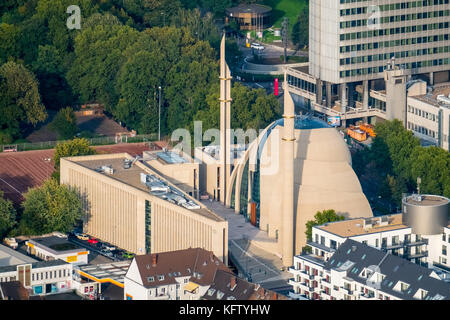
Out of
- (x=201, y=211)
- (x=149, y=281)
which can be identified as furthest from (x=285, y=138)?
(x=149, y=281)

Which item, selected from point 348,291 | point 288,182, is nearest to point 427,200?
point 288,182

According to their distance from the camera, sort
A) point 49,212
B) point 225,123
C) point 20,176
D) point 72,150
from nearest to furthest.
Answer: point 49,212 → point 225,123 → point 72,150 → point 20,176

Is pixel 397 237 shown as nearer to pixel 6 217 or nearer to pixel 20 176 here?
pixel 6 217

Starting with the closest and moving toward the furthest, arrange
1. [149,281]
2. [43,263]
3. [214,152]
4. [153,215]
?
[149,281] → [43,263] → [153,215] → [214,152]

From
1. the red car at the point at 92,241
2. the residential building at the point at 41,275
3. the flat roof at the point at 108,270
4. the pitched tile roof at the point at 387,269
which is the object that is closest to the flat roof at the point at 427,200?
the pitched tile roof at the point at 387,269

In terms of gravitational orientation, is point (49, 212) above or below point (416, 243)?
below

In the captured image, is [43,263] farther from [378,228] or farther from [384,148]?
[384,148]
